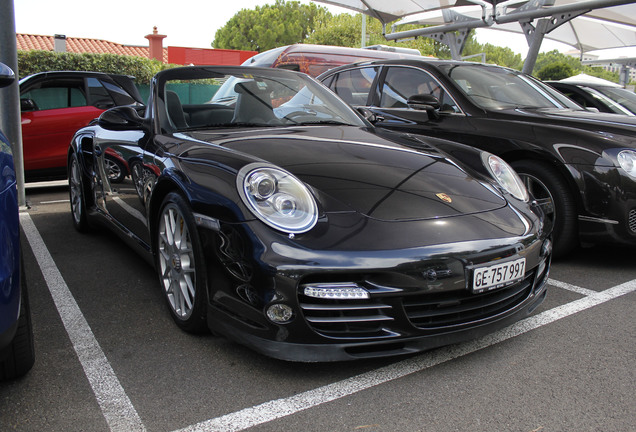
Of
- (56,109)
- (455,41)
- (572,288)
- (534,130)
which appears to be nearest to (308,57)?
(455,41)

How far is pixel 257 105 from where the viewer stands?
337 cm

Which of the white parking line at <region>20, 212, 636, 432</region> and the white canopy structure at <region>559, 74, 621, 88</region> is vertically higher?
the white canopy structure at <region>559, 74, 621, 88</region>

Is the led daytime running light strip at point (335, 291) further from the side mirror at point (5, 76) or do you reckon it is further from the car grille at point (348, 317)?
the side mirror at point (5, 76)

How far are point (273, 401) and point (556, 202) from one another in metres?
2.59

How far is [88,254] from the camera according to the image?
412 centimetres

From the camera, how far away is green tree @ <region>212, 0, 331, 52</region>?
169 feet

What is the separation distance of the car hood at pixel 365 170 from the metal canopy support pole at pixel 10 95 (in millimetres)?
3779

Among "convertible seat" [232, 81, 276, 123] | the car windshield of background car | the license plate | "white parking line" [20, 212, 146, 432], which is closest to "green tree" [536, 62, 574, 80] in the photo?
the car windshield of background car

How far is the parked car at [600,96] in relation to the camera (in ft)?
23.4

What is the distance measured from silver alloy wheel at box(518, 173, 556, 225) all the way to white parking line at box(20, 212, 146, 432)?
2.86 meters

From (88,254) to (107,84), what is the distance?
407cm

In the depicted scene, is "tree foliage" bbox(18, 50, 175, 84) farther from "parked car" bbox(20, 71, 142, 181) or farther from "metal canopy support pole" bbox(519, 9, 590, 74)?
"metal canopy support pole" bbox(519, 9, 590, 74)

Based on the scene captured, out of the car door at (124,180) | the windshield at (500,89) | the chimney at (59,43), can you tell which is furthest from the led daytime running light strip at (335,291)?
the chimney at (59,43)

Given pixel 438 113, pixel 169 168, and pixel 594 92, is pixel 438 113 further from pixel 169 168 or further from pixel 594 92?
pixel 594 92
